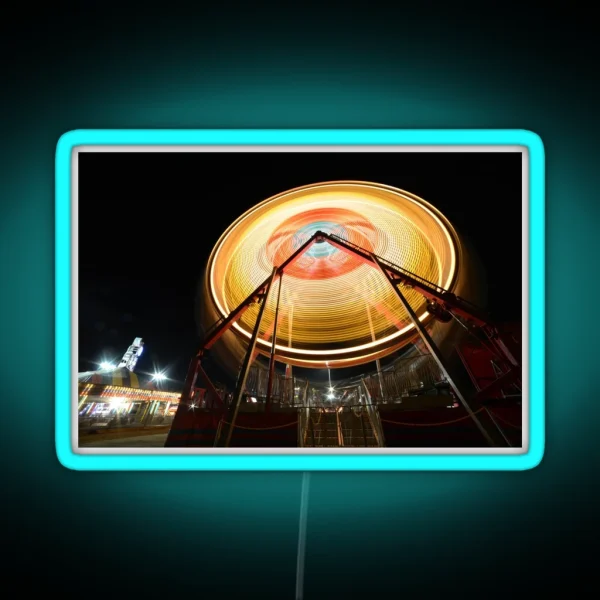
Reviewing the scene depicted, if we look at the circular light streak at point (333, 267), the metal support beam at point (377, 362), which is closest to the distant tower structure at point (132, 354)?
the circular light streak at point (333, 267)

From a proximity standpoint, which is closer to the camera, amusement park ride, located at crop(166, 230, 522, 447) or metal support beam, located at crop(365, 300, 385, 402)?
amusement park ride, located at crop(166, 230, 522, 447)

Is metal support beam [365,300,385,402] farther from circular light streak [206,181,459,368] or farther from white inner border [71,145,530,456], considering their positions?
white inner border [71,145,530,456]

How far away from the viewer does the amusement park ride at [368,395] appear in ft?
3.95

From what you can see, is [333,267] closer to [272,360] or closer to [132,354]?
[272,360]

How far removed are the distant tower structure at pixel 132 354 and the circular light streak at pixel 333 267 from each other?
0.78 ft

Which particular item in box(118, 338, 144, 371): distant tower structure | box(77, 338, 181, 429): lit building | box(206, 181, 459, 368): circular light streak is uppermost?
box(206, 181, 459, 368): circular light streak

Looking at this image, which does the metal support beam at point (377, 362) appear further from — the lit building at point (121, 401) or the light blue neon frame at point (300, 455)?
the lit building at point (121, 401)

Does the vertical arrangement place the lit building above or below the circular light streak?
below

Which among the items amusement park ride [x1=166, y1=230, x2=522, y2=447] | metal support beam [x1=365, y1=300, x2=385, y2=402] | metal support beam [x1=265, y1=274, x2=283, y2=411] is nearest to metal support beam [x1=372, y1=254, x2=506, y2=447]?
amusement park ride [x1=166, y1=230, x2=522, y2=447]

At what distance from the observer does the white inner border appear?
3.86 feet

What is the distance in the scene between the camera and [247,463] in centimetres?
119

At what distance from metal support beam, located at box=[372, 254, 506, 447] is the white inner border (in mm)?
31
